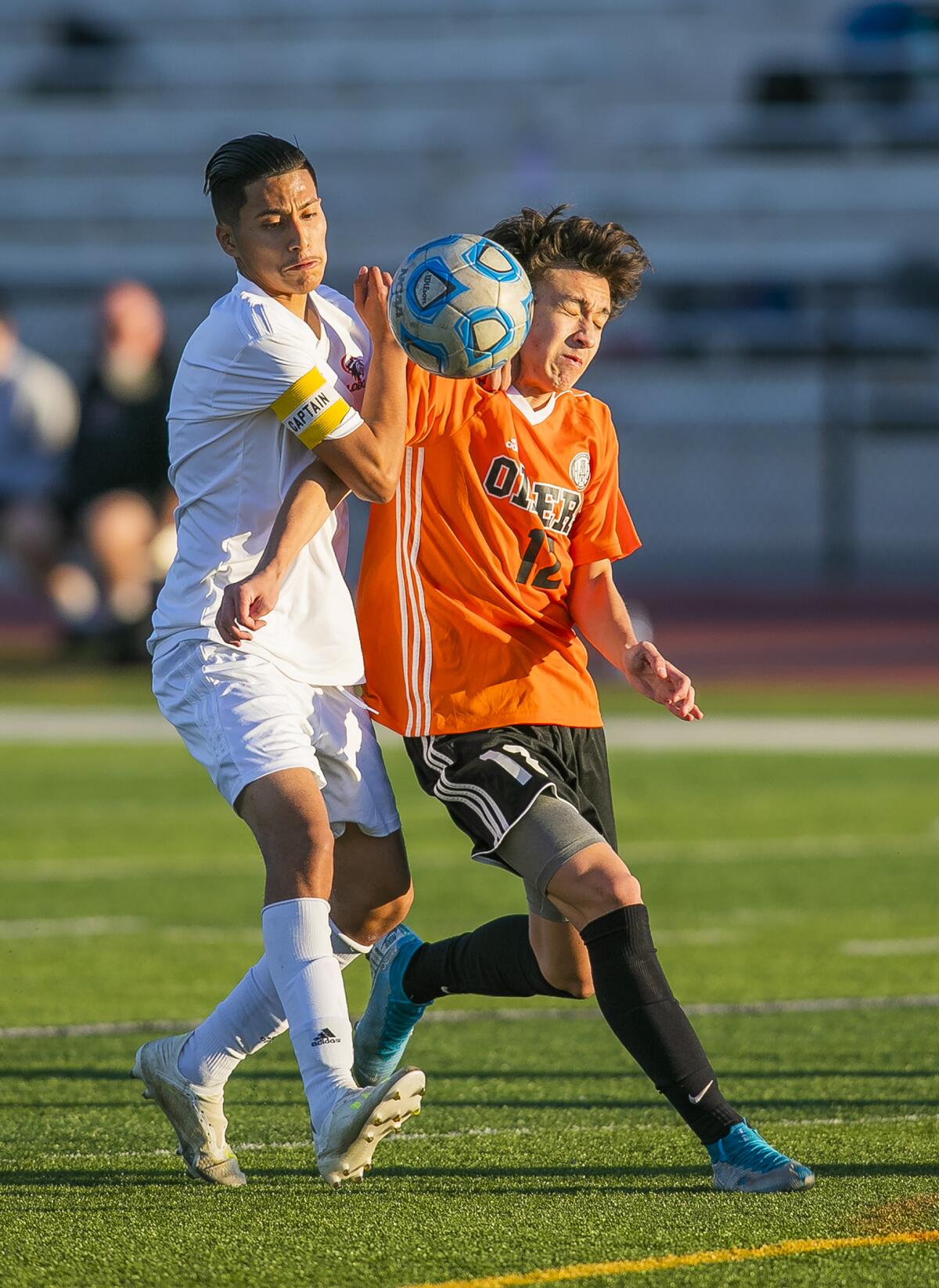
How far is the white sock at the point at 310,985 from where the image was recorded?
13.0 ft

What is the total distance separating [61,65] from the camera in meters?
33.5

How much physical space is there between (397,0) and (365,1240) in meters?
31.5

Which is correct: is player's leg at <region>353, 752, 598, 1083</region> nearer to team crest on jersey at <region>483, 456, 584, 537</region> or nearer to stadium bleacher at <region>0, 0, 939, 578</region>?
team crest on jersey at <region>483, 456, 584, 537</region>

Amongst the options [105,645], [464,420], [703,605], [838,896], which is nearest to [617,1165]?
[464,420]

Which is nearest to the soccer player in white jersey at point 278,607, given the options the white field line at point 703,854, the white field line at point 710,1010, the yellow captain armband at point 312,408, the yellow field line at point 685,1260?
the yellow captain armband at point 312,408

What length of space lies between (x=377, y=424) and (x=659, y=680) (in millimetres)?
791

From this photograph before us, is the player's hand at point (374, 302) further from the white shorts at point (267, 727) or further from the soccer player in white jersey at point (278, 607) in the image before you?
the white shorts at point (267, 727)

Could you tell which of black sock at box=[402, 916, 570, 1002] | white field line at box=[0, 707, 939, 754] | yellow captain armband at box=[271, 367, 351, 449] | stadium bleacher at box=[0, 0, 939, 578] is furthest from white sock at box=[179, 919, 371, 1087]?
stadium bleacher at box=[0, 0, 939, 578]

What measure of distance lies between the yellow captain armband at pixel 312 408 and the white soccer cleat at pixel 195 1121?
4.15 ft

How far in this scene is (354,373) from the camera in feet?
14.8

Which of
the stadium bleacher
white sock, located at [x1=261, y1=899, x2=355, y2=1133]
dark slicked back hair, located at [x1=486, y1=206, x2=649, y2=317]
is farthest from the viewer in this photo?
the stadium bleacher

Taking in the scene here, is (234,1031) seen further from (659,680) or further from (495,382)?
(495,382)

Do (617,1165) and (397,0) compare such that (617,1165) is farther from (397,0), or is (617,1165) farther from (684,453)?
(397,0)

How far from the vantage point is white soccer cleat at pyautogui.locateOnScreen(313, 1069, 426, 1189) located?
3693 millimetres
